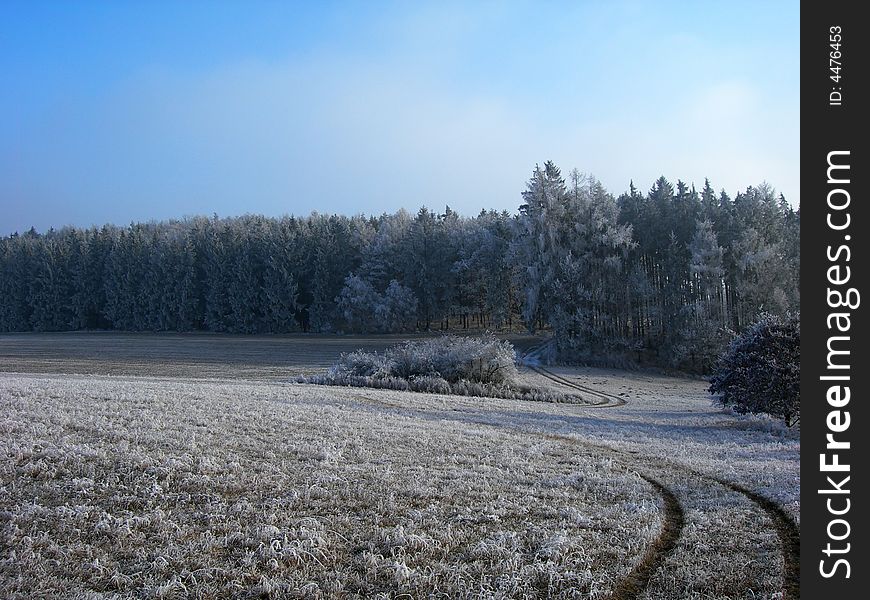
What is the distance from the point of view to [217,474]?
9109 millimetres

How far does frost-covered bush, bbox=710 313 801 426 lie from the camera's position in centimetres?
2152

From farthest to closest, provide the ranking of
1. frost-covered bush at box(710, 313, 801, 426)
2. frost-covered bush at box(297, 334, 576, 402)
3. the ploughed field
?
frost-covered bush at box(297, 334, 576, 402)
frost-covered bush at box(710, 313, 801, 426)
the ploughed field

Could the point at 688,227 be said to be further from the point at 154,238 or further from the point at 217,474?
the point at 154,238

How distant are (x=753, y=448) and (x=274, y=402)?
13.7 metres

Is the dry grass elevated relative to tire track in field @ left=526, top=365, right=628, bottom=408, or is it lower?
elevated

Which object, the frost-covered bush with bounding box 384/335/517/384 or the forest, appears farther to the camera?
the forest

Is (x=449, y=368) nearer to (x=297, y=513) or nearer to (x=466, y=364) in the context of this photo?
(x=466, y=364)
